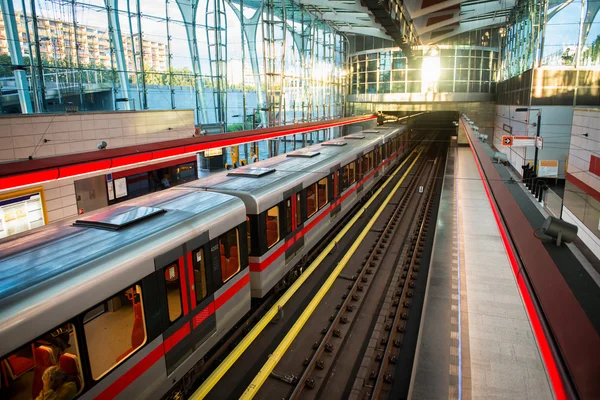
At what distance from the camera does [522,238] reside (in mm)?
3457

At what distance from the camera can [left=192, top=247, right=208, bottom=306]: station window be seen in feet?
17.5

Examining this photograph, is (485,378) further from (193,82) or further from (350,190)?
(193,82)

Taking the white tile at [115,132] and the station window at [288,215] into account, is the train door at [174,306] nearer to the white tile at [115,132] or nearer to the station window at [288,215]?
the station window at [288,215]

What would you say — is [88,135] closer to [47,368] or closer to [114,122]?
[114,122]

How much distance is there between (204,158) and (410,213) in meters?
10.1

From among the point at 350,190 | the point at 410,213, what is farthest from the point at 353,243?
the point at 410,213

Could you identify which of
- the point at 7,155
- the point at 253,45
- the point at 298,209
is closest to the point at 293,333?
the point at 298,209

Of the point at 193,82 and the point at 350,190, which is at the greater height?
the point at 193,82

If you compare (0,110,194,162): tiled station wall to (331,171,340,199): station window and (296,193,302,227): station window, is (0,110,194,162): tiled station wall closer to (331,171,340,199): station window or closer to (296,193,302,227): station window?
(296,193,302,227): station window

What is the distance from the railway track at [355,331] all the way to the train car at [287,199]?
1059 millimetres

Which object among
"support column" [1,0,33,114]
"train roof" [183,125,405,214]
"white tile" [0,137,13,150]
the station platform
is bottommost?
the station platform

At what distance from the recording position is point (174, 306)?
194 inches

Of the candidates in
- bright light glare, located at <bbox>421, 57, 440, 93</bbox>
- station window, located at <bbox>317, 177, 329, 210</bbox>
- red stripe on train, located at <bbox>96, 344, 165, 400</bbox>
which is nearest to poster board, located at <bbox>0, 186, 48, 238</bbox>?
red stripe on train, located at <bbox>96, 344, 165, 400</bbox>

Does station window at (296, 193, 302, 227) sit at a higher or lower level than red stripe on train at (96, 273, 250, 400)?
higher
